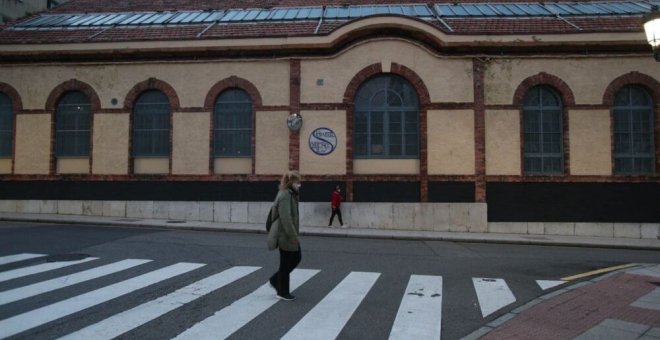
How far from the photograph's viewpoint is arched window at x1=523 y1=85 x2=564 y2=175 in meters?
17.2

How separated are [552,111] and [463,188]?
438cm

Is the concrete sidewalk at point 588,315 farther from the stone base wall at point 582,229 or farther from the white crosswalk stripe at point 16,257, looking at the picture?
the stone base wall at point 582,229

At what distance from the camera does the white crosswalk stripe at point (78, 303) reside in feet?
17.0

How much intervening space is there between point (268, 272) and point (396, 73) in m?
11.4

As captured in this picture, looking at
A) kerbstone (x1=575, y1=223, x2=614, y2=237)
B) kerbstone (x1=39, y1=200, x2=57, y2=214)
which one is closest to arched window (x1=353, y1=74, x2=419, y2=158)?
kerbstone (x1=575, y1=223, x2=614, y2=237)

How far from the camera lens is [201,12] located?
2297 cm

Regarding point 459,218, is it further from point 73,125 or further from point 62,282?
point 73,125

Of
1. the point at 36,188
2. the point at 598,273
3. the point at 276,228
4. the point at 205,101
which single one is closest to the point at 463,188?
the point at 598,273

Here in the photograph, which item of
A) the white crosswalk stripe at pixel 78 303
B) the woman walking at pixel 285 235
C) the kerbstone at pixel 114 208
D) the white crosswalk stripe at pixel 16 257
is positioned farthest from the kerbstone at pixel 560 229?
the kerbstone at pixel 114 208

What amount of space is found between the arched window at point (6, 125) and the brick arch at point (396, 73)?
13.6 meters

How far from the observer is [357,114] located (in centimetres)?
1791

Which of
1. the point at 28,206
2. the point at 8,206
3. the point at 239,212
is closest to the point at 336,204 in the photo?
the point at 239,212

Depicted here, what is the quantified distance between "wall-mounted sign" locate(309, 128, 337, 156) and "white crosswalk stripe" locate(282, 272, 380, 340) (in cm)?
969

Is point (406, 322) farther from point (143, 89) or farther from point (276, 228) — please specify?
point (143, 89)
